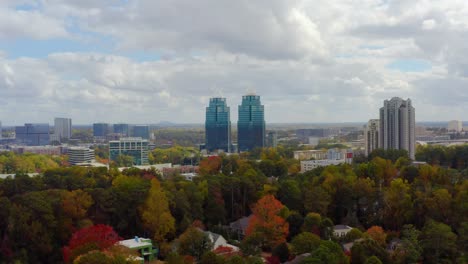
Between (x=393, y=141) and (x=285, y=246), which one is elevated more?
(x=393, y=141)

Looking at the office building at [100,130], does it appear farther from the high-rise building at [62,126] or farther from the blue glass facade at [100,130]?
the high-rise building at [62,126]

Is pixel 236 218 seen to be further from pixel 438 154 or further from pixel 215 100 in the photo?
pixel 215 100

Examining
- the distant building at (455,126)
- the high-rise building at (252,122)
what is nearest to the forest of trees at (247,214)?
the high-rise building at (252,122)

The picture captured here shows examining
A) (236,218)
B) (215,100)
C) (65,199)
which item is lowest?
(236,218)

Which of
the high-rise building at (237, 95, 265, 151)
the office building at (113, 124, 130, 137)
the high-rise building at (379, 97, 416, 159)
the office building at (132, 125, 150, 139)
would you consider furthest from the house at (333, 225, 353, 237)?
the office building at (113, 124, 130, 137)

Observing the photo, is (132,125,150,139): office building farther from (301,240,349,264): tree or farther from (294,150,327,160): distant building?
(301,240,349,264): tree

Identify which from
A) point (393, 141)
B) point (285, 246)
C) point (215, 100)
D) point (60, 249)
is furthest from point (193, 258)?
point (215, 100)

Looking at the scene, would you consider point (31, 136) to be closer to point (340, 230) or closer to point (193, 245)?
point (340, 230)
